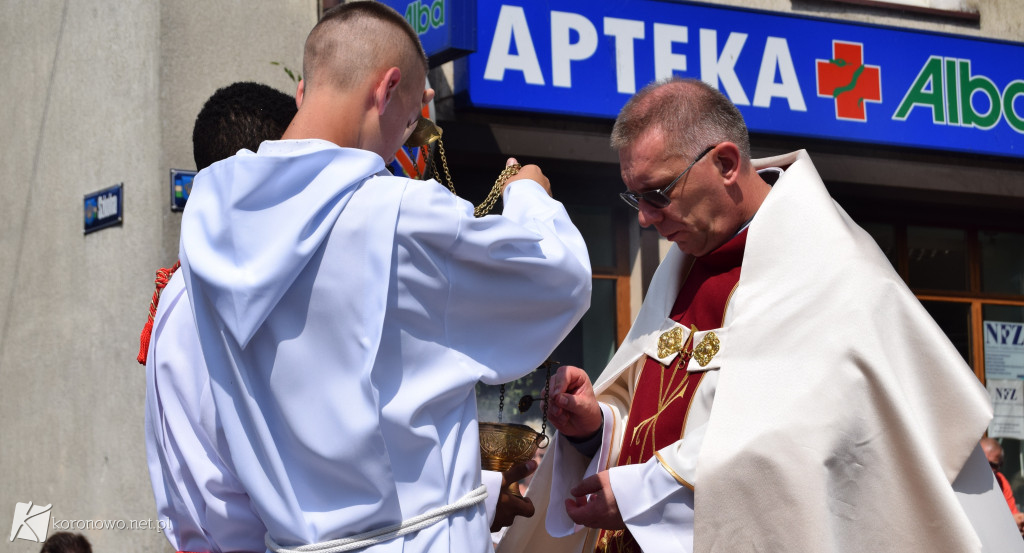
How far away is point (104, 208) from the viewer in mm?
6723

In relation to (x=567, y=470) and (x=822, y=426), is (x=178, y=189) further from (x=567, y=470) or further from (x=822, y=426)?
(x=822, y=426)

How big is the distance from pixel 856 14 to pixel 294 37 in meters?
4.02

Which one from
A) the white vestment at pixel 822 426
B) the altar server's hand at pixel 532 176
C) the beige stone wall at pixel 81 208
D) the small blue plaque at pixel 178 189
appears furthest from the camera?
the beige stone wall at pixel 81 208

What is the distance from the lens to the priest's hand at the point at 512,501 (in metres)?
3.01

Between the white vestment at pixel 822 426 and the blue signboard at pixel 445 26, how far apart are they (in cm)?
378

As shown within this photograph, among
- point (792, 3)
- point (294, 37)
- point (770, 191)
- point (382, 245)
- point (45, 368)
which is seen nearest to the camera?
point (382, 245)

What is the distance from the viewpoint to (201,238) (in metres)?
2.20

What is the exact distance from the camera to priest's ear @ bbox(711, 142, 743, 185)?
3.13m

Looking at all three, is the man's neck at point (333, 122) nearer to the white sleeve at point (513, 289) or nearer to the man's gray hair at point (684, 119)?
the white sleeve at point (513, 289)

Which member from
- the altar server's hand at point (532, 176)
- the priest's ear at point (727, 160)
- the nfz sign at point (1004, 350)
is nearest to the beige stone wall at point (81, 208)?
the priest's ear at point (727, 160)

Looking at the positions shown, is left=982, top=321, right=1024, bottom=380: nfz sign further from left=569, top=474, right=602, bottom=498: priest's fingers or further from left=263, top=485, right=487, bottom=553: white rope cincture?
left=263, top=485, right=487, bottom=553: white rope cincture

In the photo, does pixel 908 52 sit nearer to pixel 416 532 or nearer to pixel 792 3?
pixel 792 3

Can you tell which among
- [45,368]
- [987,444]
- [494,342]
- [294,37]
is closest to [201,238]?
[494,342]

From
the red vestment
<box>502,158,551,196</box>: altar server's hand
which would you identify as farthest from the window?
<box>502,158,551,196</box>: altar server's hand
